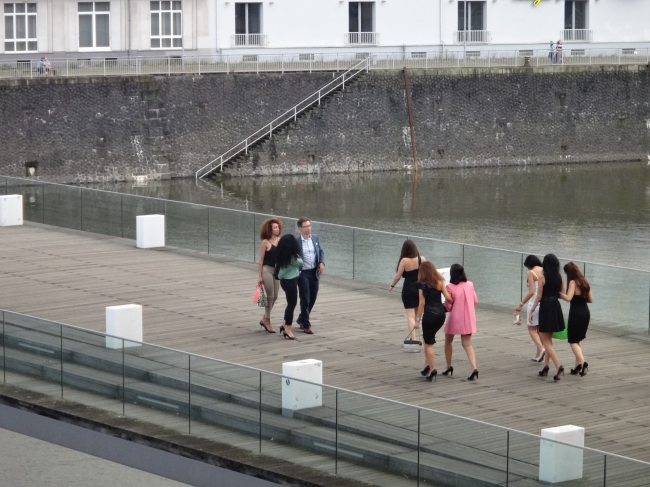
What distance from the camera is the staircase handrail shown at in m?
52.7

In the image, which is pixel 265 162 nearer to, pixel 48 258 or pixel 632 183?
pixel 632 183

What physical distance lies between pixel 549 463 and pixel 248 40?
1865 inches

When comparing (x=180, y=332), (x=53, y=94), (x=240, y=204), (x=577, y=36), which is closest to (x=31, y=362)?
(x=180, y=332)

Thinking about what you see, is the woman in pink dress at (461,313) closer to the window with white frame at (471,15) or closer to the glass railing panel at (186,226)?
the glass railing panel at (186,226)

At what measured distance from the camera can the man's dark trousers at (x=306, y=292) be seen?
Answer: 1895 centimetres

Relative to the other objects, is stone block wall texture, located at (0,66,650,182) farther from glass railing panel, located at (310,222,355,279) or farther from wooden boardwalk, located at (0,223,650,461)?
glass railing panel, located at (310,222,355,279)

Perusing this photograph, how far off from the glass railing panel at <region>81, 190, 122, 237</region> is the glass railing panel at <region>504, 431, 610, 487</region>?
17.3 meters

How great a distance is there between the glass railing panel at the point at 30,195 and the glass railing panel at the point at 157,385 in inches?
598

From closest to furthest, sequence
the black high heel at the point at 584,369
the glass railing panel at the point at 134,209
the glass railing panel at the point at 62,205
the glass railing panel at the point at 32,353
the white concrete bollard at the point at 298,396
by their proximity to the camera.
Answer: the white concrete bollard at the point at 298,396, the glass railing panel at the point at 32,353, the black high heel at the point at 584,369, the glass railing panel at the point at 134,209, the glass railing panel at the point at 62,205

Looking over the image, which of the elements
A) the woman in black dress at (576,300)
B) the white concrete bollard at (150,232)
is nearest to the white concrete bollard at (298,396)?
the woman in black dress at (576,300)

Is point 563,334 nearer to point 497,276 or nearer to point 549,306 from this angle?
point 549,306

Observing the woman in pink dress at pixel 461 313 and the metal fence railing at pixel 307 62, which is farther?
the metal fence railing at pixel 307 62

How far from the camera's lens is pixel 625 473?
12.1 meters

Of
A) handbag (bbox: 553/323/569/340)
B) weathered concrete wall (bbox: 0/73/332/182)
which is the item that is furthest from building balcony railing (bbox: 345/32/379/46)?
handbag (bbox: 553/323/569/340)
